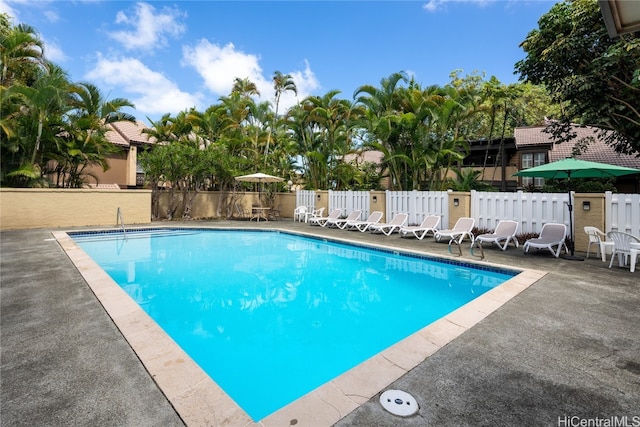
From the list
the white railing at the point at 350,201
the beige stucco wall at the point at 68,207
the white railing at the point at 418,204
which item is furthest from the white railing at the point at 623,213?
the beige stucco wall at the point at 68,207

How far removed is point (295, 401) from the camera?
2533mm

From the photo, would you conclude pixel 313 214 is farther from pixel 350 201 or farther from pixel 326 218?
pixel 350 201

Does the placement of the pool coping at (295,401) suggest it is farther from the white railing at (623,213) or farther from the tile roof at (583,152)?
the tile roof at (583,152)

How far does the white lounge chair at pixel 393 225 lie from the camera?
503 inches

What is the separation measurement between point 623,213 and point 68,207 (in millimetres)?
19232

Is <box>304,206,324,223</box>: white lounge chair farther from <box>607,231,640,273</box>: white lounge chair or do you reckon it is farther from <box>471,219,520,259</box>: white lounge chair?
<box>607,231,640,273</box>: white lounge chair

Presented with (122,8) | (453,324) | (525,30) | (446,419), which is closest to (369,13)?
(525,30)

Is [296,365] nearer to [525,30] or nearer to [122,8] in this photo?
[525,30]

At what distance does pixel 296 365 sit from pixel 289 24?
17.9 meters

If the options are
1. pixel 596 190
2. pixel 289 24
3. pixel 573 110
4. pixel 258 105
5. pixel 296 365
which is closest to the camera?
pixel 296 365

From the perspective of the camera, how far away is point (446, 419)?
226 cm

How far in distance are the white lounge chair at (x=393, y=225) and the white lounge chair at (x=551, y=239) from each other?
15.1ft

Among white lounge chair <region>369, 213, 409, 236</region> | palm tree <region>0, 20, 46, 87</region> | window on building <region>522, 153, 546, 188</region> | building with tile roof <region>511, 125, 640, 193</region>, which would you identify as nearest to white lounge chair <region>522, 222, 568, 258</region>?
white lounge chair <region>369, 213, 409, 236</region>

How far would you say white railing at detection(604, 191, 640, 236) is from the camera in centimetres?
793
